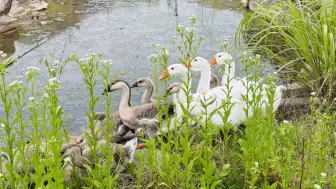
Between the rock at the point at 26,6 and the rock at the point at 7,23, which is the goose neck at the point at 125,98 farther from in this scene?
the rock at the point at 26,6

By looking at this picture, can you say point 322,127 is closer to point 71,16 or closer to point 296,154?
point 296,154

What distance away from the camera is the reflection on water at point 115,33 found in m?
5.92

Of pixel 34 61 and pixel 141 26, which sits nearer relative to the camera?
pixel 34 61

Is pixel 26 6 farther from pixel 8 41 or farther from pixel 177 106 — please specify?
pixel 177 106

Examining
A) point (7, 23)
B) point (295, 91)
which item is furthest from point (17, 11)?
point (295, 91)

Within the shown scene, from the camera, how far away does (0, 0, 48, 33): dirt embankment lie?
828 cm

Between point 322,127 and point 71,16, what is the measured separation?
721 cm

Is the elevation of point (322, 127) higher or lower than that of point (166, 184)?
higher

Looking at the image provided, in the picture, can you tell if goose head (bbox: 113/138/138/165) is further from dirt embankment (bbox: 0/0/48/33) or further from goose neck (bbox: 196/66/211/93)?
dirt embankment (bbox: 0/0/48/33)

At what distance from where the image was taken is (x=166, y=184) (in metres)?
2.67

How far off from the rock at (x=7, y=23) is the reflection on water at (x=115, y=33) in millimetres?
175

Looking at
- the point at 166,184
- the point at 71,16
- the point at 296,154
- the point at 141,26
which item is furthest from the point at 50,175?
the point at 71,16

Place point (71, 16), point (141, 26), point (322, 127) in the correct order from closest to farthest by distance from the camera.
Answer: point (322, 127) → point (141, 26) → point (71, 16)

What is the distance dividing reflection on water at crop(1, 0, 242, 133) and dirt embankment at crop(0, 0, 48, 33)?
0.21m
